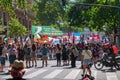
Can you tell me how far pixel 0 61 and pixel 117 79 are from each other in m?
7.32

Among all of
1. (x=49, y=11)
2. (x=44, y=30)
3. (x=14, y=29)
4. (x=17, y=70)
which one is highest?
(x=49, y=11)

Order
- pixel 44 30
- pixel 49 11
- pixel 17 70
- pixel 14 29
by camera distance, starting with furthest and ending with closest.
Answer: pixel 49 11
pixel 14 29
pixel 44 30
pixel 17 70

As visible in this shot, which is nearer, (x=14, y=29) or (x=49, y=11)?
(x=14, y=29)

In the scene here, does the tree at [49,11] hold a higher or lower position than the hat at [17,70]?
higher

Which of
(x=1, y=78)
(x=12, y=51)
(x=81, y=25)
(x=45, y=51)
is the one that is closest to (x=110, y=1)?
(x=81, y=25)

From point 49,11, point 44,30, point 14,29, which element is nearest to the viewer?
point 44,30

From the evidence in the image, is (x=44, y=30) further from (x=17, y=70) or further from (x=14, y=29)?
(x=17, y=70)

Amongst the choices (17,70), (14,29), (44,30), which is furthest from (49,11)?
(17,70)

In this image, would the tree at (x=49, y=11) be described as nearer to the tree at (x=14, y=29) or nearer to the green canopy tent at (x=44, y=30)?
the tree at (x=14, y=29)

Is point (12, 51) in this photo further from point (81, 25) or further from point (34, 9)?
point (34, 9)

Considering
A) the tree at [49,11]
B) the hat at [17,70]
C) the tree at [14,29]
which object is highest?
the tree at [49,11]

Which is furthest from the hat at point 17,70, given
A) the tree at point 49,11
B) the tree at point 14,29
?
the tree at point 49,11

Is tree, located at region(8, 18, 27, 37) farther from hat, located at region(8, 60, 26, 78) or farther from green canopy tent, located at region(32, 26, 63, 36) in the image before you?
hat, located at region(8, 60, 26, 78)

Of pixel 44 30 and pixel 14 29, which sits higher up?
pixel 14 29
